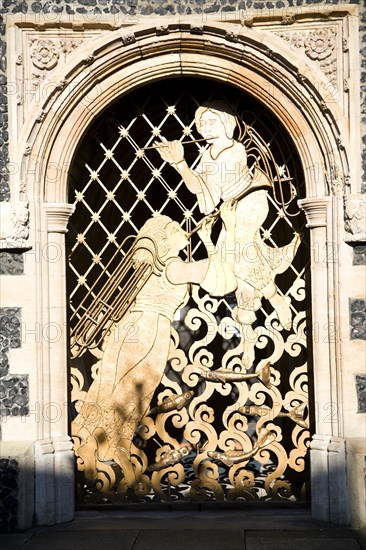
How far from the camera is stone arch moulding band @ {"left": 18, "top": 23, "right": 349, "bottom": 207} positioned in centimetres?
640

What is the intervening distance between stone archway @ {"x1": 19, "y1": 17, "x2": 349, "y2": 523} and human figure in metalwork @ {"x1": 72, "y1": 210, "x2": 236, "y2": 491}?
0.31 meters

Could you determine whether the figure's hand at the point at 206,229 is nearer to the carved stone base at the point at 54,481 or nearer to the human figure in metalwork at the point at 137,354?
the human figure in metalwork at the point at 137,354

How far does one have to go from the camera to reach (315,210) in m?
6.51

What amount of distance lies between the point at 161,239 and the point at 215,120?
0.88 metres

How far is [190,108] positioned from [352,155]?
1369mm

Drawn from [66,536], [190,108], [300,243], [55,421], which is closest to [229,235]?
[300,243]

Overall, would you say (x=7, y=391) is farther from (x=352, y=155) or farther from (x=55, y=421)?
(x=352, y=155)

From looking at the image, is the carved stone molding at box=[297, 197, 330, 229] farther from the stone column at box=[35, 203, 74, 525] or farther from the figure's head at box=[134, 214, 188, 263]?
the stone column at box=[35, 203, 74, 525]

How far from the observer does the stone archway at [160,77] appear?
21.0ft

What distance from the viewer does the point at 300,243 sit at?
688cm

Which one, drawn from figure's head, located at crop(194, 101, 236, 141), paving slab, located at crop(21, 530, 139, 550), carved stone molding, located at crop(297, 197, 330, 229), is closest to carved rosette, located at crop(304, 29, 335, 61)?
figure's head, located at crop(194, 101, 236, 141)

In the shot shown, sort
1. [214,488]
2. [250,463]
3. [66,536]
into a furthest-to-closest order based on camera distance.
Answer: [250,463] < [214,488] < [66,536]

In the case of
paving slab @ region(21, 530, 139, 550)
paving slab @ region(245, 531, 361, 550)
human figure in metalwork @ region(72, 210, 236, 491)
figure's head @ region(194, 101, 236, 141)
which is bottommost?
paving slab @ region(245, 531, 361, 550)

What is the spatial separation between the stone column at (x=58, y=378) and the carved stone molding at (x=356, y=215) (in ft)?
5.81
